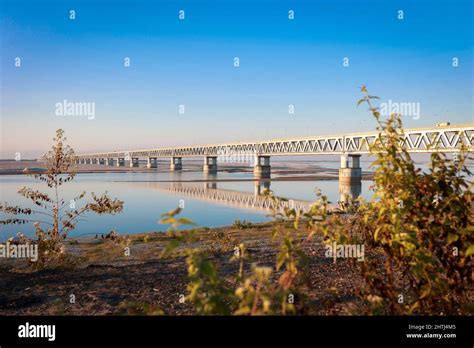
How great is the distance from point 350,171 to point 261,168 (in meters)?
38.6

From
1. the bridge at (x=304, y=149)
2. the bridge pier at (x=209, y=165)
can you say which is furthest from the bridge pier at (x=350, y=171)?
the bridge pier at (x=209, y=165)

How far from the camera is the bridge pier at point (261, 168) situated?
393ft

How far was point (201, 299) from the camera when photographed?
2.68m

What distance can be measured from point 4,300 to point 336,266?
7.74 metres

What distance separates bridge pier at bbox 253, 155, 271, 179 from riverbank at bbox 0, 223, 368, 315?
10484cm

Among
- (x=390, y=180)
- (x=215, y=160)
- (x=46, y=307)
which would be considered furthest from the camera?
(x=215, y=160)

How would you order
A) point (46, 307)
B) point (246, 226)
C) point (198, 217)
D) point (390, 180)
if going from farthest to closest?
point (198, 217) → point (246, 226) → point (46, 307) → point (390, 180)

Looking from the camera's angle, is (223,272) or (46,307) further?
(223,272)
